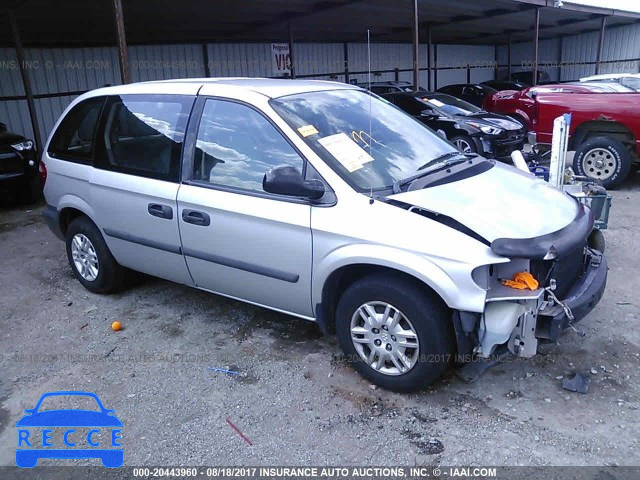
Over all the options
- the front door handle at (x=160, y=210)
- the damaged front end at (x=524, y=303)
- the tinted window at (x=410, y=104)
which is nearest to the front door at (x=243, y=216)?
the front door handle at (x=160, y=210)

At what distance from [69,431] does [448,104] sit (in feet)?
32.5

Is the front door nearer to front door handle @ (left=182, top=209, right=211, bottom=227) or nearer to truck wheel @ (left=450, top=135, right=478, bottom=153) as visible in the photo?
front door handle @ (left=182, top=209, right=211, bottom=227)

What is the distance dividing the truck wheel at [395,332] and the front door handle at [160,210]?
4.74ft

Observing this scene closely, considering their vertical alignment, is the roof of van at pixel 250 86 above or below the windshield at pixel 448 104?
above

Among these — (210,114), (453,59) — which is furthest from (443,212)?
(453,59)

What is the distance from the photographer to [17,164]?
8.34 meters

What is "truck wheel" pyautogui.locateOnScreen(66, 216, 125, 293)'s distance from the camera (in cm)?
450

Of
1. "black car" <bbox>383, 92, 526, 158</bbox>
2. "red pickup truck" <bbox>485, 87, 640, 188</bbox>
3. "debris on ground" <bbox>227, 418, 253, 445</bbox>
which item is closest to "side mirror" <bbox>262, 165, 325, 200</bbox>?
"debris on ground" <bbox>227, 418, 253, 445</bbox>

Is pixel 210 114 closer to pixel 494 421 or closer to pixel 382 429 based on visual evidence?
pixel 382 429

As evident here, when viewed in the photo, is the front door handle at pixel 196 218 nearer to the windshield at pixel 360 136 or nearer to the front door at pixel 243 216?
the front door at pixel 243 216

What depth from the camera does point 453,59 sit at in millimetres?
27922

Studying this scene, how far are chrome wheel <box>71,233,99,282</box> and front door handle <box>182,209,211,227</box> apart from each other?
1.40 metres

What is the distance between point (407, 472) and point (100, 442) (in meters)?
1.67

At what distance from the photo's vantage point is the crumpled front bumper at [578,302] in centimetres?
274
